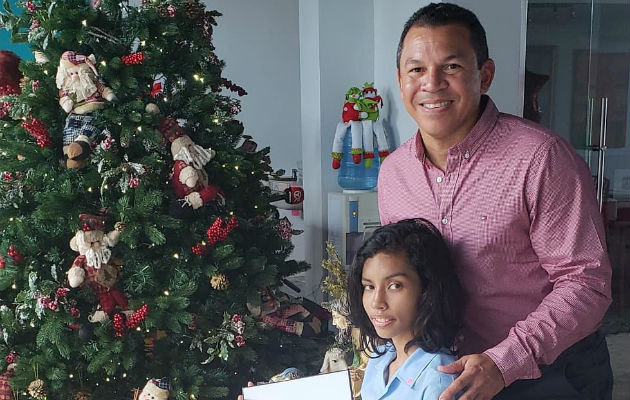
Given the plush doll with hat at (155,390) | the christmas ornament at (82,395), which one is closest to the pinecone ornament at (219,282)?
the plush doll with hat at (155,390)

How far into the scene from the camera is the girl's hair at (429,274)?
1.26 metres

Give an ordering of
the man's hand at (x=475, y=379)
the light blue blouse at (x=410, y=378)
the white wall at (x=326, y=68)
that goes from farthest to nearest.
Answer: the white wall at (x=326, y=68), the light blue blouse at (x=410, y=378), the man's hand at (x=475, y=379)

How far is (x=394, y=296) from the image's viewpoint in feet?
4.17

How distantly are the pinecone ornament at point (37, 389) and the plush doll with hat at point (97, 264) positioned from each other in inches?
11.6

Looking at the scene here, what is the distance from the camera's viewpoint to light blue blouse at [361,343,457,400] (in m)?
1.18

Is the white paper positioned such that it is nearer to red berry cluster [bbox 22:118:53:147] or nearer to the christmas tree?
the christmas tree

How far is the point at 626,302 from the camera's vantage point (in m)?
4.25

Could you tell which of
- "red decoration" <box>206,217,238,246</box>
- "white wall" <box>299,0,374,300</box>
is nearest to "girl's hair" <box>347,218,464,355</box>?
"red decoration" <box>206,217,238,246</box>

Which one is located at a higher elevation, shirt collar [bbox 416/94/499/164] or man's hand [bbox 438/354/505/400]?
shirt collar [bbox 416/94/499/164]

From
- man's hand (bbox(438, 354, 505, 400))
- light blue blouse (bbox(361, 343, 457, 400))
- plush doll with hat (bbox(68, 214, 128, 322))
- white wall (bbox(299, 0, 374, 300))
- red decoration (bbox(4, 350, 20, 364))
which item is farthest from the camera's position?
white wall (bbox(299, 0, 374, 300))

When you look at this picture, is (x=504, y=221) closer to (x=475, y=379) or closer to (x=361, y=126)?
(x=475, y=379)

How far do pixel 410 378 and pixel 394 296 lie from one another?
15cm

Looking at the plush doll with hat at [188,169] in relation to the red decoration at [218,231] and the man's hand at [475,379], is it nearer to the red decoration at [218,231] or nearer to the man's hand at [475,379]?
the red decoration at [218,231]

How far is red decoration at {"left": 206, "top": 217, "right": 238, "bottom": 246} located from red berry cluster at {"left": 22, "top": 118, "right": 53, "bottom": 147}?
68 centimetres
